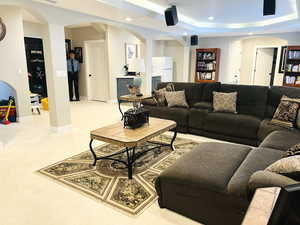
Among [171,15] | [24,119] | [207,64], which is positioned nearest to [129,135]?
[171,15]

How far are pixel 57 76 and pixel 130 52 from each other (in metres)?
3.88

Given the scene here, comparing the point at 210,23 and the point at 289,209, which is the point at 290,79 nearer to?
the point at 210,23

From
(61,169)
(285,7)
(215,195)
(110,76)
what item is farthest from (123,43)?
(215,195)

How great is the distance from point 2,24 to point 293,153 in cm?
547

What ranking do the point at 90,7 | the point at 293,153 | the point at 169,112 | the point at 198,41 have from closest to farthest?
the point at 293,153 < the point at 90,7 < the point at 169,112 < the point at 198,41

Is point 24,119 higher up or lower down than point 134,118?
lower down

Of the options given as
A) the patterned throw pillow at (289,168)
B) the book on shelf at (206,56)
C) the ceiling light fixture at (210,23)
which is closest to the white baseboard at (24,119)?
the ceiling light fixture at (210,23)

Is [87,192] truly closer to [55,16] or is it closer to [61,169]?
[61,169]

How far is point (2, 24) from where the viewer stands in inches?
180

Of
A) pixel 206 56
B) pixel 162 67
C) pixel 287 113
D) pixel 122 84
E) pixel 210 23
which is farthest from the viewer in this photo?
pixel 206 56

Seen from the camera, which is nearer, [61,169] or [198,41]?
[61,169]

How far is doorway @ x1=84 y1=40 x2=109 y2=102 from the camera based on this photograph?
7.29 meters

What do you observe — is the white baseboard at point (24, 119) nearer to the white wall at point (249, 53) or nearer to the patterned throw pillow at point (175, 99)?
the patterned throw pillow at point (175, 99)

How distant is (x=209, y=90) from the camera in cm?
444
